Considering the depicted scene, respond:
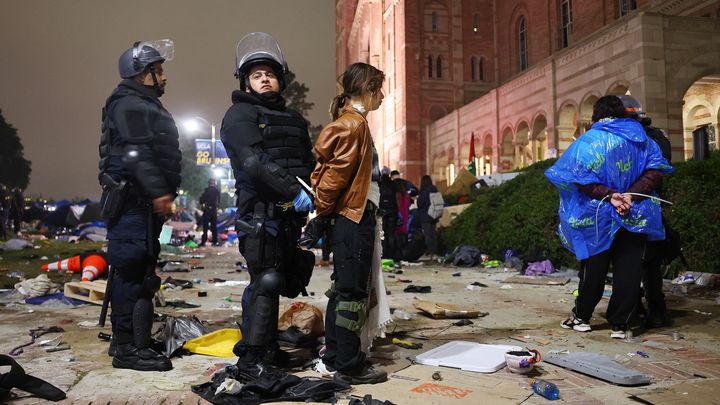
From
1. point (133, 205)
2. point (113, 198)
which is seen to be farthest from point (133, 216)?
point (113, 198)

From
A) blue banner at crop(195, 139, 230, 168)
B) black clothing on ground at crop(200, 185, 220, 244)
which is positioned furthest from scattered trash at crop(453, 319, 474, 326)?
blue banner at crop(195, 139, 230, 168)

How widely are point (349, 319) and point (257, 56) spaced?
1875 millimetres

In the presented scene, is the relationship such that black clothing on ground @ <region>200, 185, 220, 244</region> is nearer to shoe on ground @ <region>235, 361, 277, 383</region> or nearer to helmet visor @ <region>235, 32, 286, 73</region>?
helmet visor @ <region>235, 32, 286, 73</region>

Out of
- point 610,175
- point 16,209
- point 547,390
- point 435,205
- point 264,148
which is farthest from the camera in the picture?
point 16,209

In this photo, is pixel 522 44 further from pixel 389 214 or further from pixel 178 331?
pixel 178 331

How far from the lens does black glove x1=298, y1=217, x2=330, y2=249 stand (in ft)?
10.8

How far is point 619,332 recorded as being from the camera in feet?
14.5

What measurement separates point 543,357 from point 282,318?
2.20 m

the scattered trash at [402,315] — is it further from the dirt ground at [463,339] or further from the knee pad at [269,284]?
the knee pad at [269,284]

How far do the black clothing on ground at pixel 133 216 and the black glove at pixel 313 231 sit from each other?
1127mm

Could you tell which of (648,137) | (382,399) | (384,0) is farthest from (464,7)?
(382,399)

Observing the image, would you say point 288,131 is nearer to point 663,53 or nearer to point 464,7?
point 663,53

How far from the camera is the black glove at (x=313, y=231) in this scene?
328 cm

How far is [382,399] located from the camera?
9.50ft
